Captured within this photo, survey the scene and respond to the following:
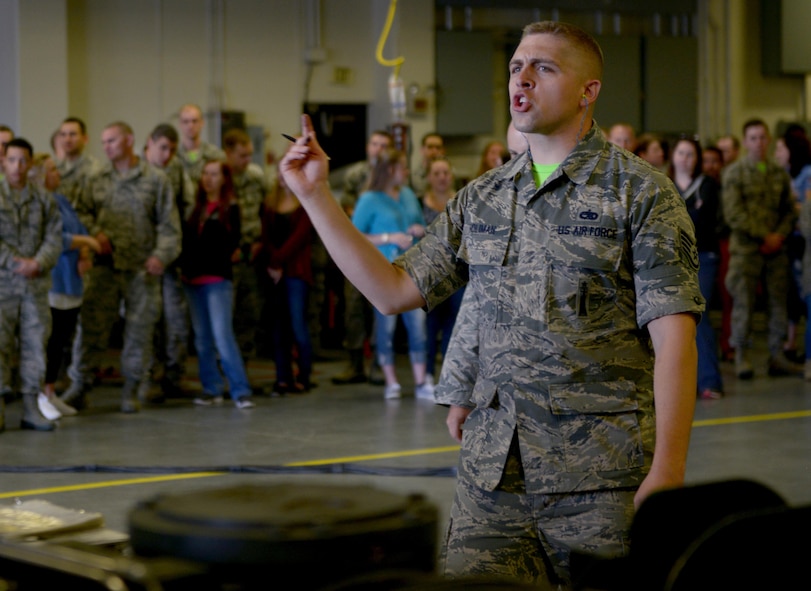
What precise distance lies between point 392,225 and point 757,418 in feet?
9.13

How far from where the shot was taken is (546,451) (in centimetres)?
272

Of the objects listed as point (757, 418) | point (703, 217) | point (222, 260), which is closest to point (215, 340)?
point (222, 260)

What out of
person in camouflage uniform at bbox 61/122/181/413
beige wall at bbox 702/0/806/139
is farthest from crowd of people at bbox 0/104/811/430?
beige wall at bbox 702/0/806/139

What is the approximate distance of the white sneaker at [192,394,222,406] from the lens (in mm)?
8711

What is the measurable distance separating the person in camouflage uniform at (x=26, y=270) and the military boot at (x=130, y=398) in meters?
0.74

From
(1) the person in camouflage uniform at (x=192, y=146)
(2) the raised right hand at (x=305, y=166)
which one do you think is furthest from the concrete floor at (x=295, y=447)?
(2) the raised right hand at (x=305, y=166)

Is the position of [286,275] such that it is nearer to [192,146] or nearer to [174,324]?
[174,324]

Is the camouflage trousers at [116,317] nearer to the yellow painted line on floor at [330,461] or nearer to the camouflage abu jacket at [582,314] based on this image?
the yellow painted line on floor at [330,461]

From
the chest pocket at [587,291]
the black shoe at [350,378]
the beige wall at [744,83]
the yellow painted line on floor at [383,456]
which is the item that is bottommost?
the black shoe at [350,378]

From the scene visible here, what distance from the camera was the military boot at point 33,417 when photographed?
7660 mm

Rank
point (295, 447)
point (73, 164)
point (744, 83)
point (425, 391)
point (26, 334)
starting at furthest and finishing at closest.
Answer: point (744, 83) → point (73, 164) → point (425, 391) → point (26, 334) → point (295, 447)

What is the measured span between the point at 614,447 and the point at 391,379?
20.6ft

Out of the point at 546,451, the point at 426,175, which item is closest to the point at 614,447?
the point at 546,451

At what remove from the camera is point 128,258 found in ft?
27.8
